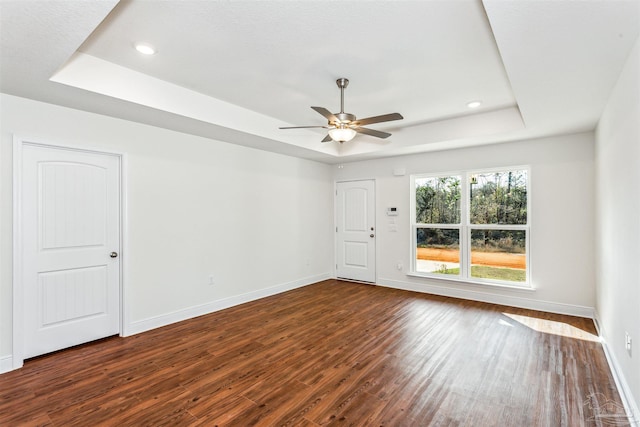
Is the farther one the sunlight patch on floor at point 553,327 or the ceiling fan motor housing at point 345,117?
the sunlight patch on floor at point 553,327

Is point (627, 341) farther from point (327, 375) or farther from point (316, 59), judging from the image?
point (316, 59)

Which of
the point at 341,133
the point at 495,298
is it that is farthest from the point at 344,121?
the point at 495,298

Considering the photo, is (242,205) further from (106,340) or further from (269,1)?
(269,1)

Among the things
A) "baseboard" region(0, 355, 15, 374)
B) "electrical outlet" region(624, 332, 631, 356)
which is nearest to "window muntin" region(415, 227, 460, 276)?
"electrical outlet" region(624, 332, 631, 356)

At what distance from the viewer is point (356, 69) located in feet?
9.69

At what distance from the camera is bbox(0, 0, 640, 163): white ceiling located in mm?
1893

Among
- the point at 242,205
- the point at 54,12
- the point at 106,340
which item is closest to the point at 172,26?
the point at 54,12

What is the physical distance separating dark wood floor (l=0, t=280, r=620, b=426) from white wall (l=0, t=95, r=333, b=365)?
1.87 feet

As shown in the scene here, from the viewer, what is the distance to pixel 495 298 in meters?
4.84

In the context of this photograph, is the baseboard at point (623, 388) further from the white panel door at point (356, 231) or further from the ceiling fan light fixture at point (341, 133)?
the white panel door at point (356, 231)

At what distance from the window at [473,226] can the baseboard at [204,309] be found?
239 centimetres

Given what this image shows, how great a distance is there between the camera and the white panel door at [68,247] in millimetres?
3031

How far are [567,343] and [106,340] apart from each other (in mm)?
5019

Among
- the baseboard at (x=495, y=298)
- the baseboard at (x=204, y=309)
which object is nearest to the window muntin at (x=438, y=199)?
the baseboard at (x=495, y=298)
